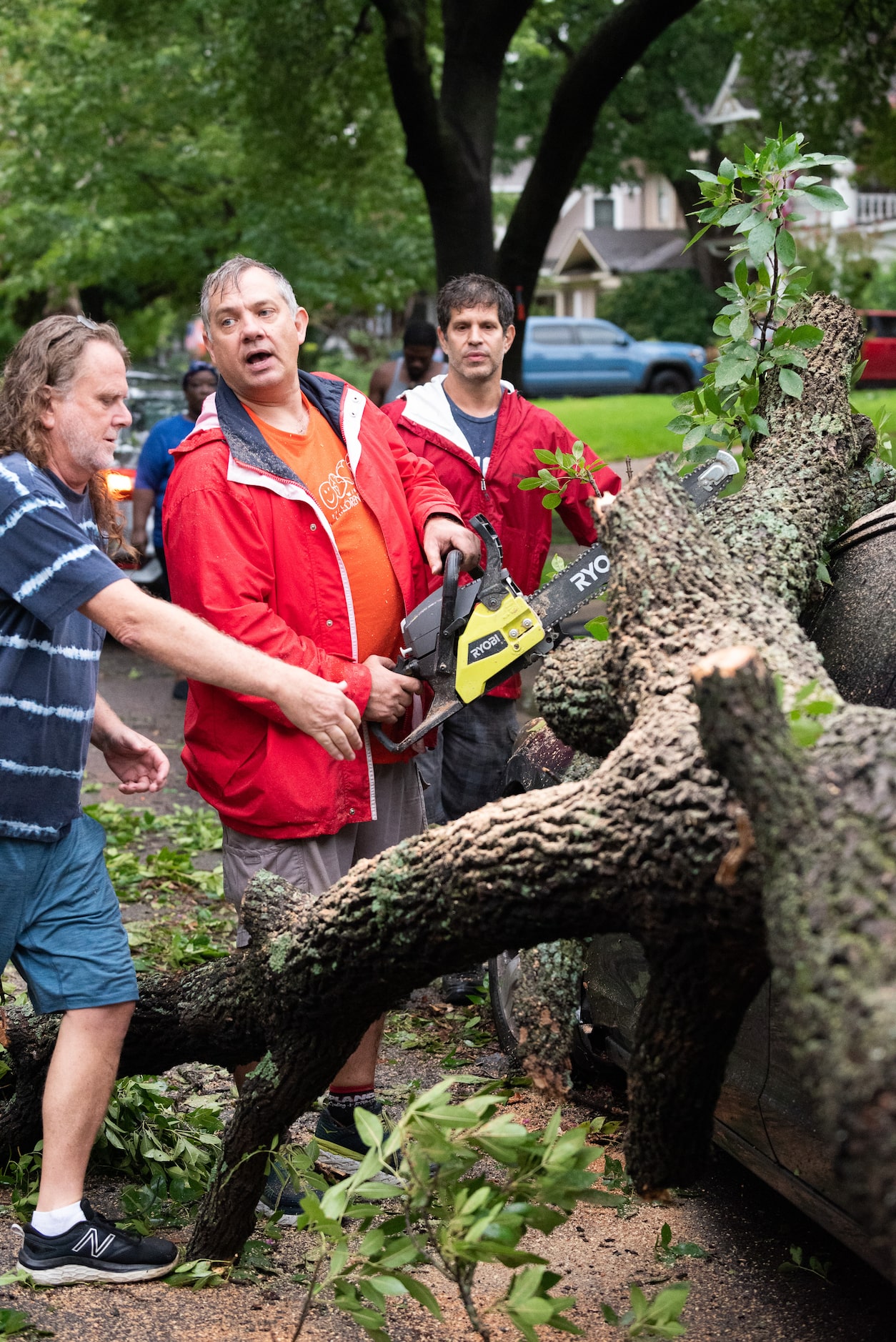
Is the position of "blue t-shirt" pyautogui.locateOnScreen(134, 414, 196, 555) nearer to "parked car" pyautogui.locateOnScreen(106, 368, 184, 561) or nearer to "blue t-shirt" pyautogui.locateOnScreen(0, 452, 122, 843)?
"parked car" pyautogui.locateOnScreen(106, 368, 184, 561)

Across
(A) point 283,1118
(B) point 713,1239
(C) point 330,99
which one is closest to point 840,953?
(A) point 283,1118

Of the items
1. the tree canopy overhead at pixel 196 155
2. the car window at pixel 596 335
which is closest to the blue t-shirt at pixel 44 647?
the tree canopy overhead at pixel 196 155

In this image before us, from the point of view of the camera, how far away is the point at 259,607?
11.3 ft

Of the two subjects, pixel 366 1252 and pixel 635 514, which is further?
pixel 635 514

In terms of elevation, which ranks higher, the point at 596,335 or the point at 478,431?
the point at 596,335

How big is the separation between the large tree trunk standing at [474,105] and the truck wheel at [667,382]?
21667 mm

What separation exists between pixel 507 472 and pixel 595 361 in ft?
96.1

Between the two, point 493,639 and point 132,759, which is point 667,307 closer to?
point 493,639

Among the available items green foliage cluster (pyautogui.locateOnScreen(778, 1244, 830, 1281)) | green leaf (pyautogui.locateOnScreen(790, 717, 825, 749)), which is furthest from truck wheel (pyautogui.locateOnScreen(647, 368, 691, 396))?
green leaf (pyautogui.locateOnScreen(790, 717, 825, 749))

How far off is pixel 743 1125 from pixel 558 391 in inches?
1235

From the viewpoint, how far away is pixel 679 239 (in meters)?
50.7

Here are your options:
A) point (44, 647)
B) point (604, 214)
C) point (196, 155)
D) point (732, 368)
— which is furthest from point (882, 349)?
point (604, 214)

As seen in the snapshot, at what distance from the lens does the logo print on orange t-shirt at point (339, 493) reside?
370cm

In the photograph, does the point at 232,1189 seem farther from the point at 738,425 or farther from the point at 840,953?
the point at 738,425
